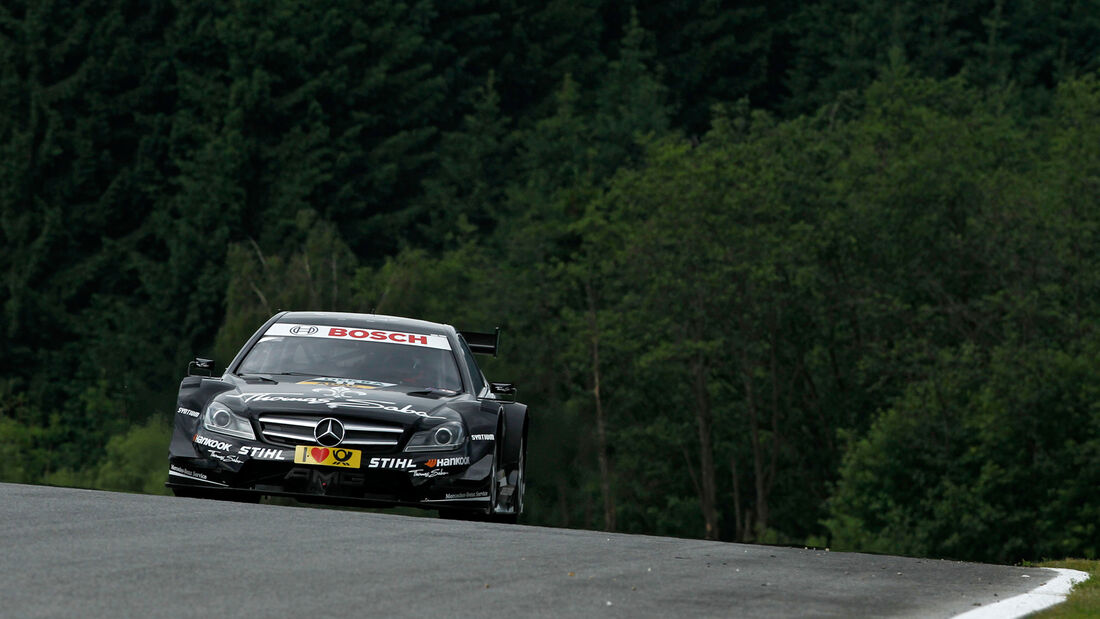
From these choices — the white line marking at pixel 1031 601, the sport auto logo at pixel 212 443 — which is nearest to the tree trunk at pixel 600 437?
the sport auto logo at pixel 212 443

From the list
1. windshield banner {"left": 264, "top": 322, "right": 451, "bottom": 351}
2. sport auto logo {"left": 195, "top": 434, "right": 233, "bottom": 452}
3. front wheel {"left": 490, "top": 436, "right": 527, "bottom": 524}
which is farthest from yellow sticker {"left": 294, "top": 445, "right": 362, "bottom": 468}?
windshield banner {"left": 264, "top": 322, "right": 451, "bottom": 351}

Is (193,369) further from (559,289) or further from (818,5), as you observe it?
(818,5)

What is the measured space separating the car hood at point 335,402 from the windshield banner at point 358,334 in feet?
3.54

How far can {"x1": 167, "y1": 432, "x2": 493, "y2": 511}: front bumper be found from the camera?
14.2m

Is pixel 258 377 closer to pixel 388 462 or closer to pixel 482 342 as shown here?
pixel 388 462

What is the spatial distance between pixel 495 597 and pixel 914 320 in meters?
46.8

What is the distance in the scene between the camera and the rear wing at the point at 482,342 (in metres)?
17.6

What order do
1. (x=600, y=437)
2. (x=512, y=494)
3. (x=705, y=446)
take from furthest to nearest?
(x=600, y=437)
(x=705, y=446)
(x=512, y=494)

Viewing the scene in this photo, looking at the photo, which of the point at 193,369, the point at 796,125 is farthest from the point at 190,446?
the point at 796,125

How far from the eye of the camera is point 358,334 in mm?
16094

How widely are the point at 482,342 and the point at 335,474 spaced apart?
3.92m

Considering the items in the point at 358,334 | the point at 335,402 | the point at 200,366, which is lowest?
the point at 335,402

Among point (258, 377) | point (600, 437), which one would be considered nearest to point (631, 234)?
point (600, 437)

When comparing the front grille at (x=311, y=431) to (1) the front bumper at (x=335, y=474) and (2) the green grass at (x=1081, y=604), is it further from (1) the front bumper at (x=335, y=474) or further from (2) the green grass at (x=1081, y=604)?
(2) the green grass at (x=1081, y=604)
